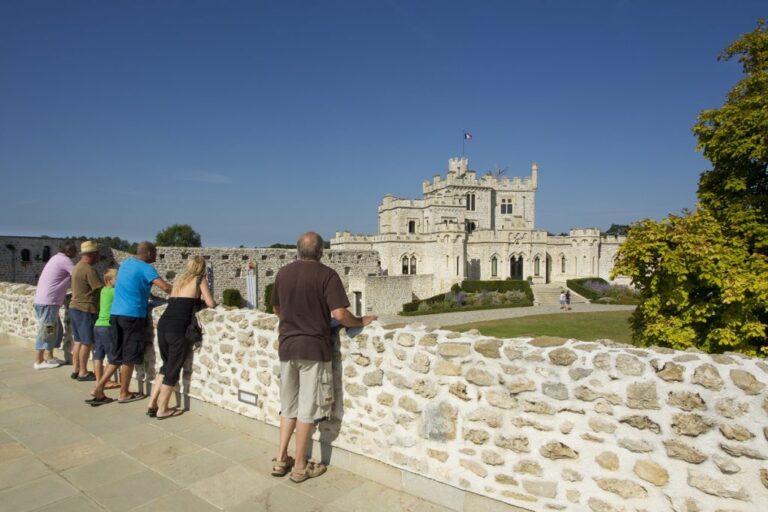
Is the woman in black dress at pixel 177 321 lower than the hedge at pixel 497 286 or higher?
higher

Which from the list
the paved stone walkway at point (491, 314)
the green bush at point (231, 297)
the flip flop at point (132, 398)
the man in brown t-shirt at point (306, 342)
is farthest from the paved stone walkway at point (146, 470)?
the green bush at point (231, 297)

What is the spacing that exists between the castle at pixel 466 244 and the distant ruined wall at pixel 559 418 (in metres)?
34.0

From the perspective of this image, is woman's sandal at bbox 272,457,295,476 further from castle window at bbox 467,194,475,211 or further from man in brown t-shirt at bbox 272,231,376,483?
castle window at bbox 467,194,475,211

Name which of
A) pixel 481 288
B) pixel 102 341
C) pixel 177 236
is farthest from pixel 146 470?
pixel 177 236

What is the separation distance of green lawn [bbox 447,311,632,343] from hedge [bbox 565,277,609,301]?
889 cm

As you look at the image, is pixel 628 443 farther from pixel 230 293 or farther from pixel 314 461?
pixel 230 293

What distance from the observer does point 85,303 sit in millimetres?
6801

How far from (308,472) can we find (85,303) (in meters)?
5.04

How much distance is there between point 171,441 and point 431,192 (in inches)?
1820

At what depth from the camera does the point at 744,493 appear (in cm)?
262

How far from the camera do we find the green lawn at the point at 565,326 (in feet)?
63.2

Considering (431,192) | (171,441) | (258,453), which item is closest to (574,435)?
(258,453)

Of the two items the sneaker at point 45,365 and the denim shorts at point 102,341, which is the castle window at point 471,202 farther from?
the denim shorts at point 102,341

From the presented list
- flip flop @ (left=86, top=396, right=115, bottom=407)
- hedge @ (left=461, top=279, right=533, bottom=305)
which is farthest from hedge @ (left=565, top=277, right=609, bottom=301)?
flip flop @ (left=86, top=396, right=115, bottom=407)
